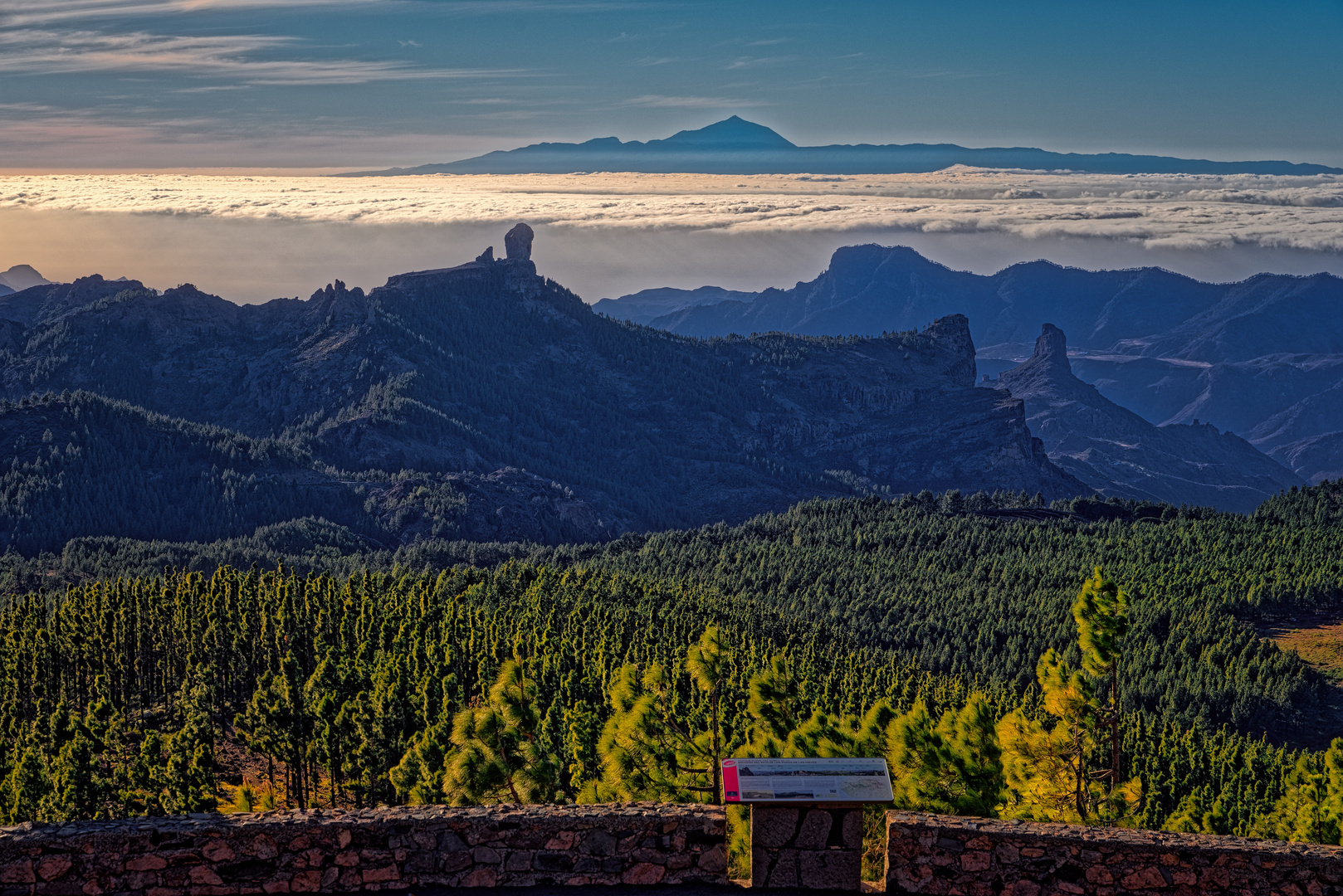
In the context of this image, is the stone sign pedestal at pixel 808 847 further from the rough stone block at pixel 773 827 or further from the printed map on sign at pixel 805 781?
the printed map on sign at pixel 805 781

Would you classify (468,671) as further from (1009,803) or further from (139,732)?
(1009,803)

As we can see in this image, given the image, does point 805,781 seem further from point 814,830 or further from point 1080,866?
point 1080,866

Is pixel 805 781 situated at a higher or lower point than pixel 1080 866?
higher

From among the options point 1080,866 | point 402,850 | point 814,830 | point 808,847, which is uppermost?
point 814,830

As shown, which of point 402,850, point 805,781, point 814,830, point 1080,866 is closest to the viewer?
point 805,781

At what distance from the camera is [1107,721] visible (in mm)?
61500

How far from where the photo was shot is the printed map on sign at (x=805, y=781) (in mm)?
28672

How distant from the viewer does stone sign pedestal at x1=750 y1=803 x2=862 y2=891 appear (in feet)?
96.6

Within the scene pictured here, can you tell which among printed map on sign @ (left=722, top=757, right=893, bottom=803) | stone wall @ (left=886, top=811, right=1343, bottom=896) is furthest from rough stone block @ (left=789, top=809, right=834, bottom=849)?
stone wall @ (left=886, top=811, right=1343, bottom=896)

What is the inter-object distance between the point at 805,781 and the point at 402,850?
10.0m

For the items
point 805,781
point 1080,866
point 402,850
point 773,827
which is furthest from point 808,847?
point 402,850

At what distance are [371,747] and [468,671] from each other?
153 ft

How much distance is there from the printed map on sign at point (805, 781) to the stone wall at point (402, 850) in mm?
1542

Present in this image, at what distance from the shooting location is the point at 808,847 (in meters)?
29.6
